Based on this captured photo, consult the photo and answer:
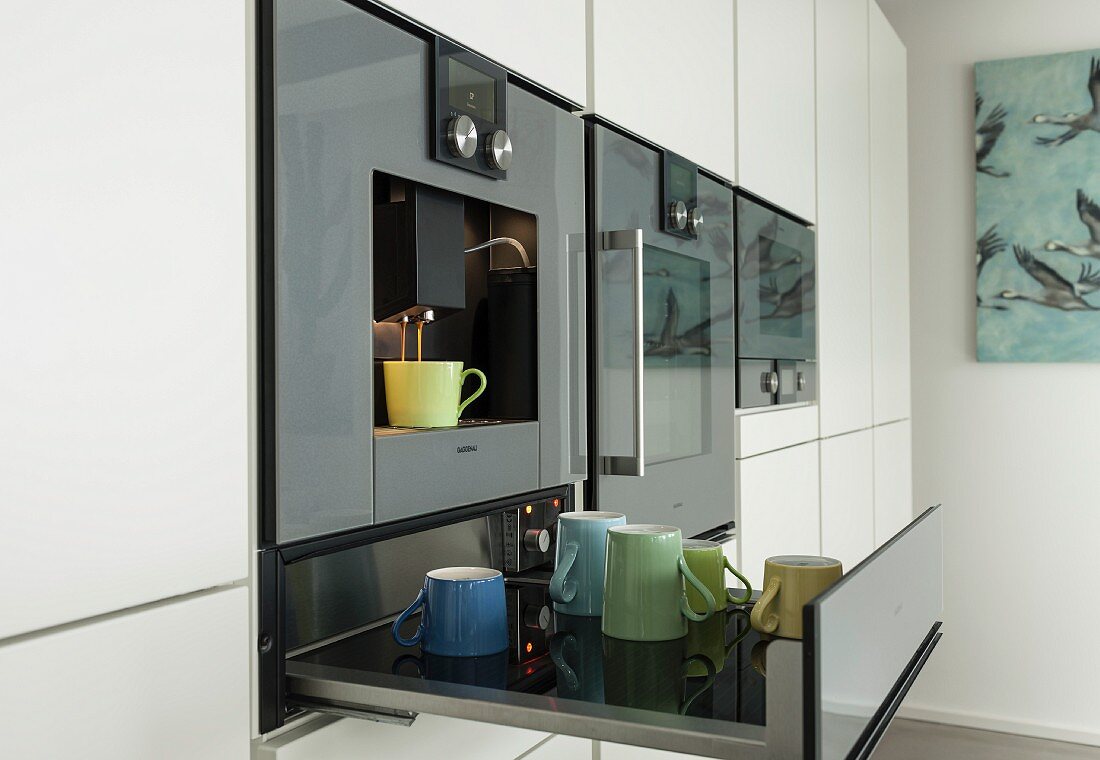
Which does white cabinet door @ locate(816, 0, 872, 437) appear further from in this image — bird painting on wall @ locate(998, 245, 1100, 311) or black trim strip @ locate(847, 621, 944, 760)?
black trim strip @ locate(847, 621, 944, 760)

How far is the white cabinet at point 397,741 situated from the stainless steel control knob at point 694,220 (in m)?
0.83

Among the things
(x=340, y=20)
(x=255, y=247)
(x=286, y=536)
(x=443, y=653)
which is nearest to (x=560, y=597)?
(x=443, y=653)

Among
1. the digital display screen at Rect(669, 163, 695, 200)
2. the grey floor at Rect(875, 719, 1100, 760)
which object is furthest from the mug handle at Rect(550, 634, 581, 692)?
the grey floor at Rect(875, 719, 1100, 760)

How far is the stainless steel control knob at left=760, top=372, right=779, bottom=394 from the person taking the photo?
1.95 m

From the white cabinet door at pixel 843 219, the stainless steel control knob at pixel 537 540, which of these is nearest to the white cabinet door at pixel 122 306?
the stainless steel control knob at pixel 537 540

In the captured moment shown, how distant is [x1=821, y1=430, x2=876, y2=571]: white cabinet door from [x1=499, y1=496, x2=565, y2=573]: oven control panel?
1304 mm

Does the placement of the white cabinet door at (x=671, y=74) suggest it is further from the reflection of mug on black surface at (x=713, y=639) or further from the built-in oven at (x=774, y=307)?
the reflection of mug on black surface at (x=713, y=639)

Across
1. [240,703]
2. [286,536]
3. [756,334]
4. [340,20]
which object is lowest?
[240,703]

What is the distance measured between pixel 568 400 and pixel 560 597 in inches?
13.1

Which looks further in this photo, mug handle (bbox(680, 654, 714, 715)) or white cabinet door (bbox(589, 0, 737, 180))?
white cabinet door (bbox(589, 0, 737, 180))

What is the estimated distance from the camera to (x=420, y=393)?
0.98 metres

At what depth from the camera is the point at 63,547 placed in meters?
0.62

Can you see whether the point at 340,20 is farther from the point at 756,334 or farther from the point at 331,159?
the point at 756,334

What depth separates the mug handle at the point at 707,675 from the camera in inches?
26.2
